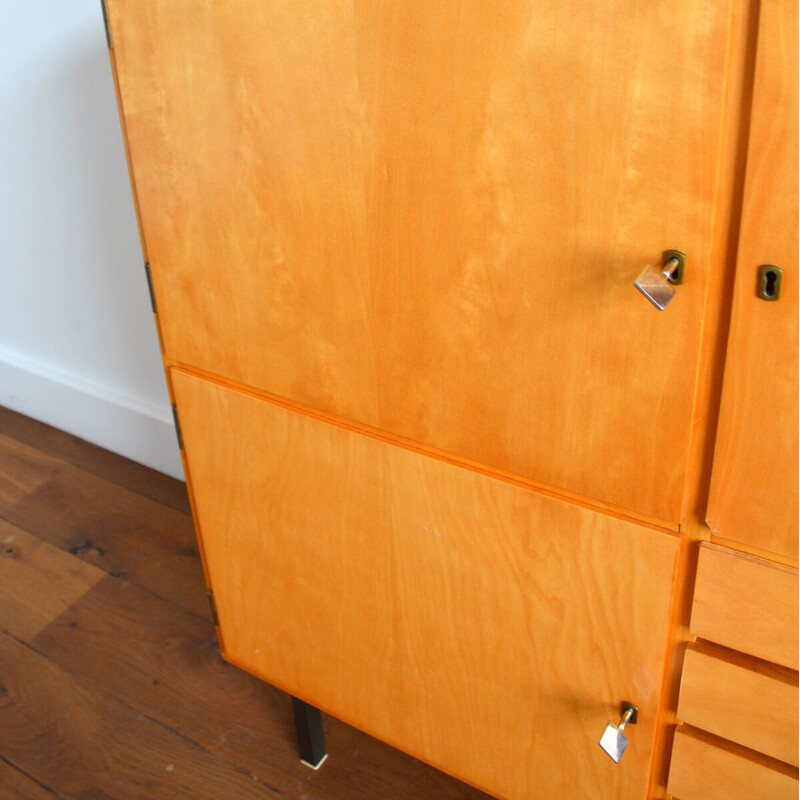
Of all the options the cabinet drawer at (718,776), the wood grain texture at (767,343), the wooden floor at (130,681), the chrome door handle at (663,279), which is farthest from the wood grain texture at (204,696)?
the chrome door handle at (663,279)

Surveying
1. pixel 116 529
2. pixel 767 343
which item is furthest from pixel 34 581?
pixel 767 343

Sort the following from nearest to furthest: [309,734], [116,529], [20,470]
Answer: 1. [309,734]
2. [116,529]
3. [20,470]

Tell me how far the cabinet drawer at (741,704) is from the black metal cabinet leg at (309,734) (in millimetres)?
581

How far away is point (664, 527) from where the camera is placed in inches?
29.1

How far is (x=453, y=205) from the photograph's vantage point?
2.33 ft

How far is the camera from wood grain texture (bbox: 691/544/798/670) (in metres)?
0.71

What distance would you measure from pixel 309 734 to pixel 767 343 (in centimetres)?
89

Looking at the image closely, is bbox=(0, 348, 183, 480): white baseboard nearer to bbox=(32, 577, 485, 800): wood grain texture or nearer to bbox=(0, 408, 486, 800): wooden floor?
bbox=(0, 408, 486, 800): wooden floor

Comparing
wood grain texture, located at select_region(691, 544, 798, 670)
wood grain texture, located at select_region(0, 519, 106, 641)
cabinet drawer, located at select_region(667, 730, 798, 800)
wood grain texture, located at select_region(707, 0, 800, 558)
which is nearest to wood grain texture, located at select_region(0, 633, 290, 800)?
wood grain texture, located at select_region(0, 519, 106, 641)

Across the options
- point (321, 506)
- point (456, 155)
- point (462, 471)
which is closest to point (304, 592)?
point (321, 506)

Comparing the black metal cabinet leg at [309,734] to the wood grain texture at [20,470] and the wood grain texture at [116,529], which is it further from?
the wood grain texture at [20,470]

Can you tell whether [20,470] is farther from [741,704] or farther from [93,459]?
[741,704]

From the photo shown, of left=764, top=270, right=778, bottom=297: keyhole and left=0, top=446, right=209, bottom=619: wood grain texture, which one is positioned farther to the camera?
left=0, top=446, right=209, bottom=619: wood grain texture

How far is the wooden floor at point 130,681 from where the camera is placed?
128 cm
